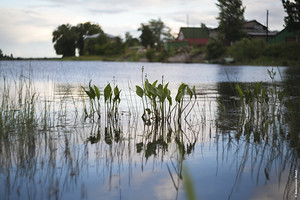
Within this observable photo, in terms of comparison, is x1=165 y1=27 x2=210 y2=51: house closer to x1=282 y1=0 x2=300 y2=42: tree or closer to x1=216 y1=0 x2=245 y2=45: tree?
x1=216 y1=0 x2=245 y2=45: tree

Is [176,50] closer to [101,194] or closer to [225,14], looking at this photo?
[225,14]

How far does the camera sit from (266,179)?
3.45 meters

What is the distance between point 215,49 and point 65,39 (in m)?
49.1

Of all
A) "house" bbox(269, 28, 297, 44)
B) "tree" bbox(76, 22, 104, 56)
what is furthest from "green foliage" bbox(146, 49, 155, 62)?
"tree" bbox(76, 22, 104, 56)

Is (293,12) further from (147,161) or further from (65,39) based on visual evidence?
(65,39)

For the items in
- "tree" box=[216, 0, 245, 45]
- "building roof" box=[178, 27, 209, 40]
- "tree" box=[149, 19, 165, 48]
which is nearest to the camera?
"tree" box=[216, 0, 245, 45]

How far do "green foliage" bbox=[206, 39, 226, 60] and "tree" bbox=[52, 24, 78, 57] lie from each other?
151 feet

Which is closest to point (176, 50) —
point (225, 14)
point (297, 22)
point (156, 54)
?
point (156, 54)

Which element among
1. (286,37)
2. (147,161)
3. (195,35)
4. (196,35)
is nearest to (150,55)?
(195,35)

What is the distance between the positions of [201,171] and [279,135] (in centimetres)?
210

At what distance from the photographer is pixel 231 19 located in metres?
58.9

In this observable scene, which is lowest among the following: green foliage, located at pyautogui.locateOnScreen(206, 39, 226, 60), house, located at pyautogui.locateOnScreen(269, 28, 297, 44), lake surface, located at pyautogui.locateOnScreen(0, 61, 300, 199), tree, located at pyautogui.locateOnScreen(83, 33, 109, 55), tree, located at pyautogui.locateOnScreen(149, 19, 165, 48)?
lake surface, located at pyautogui.locateOnScreen(0, 61, 300, 199)

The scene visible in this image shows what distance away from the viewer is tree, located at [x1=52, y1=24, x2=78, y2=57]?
86812 mm

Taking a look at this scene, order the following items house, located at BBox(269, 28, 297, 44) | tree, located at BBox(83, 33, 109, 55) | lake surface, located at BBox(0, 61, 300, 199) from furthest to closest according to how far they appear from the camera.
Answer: tree, located at BBox(83, 33, 109, 55)
house, located at BBox(269, 28, 297, 44)
lake surface, located at BBox(0, 61, 300, 199)
